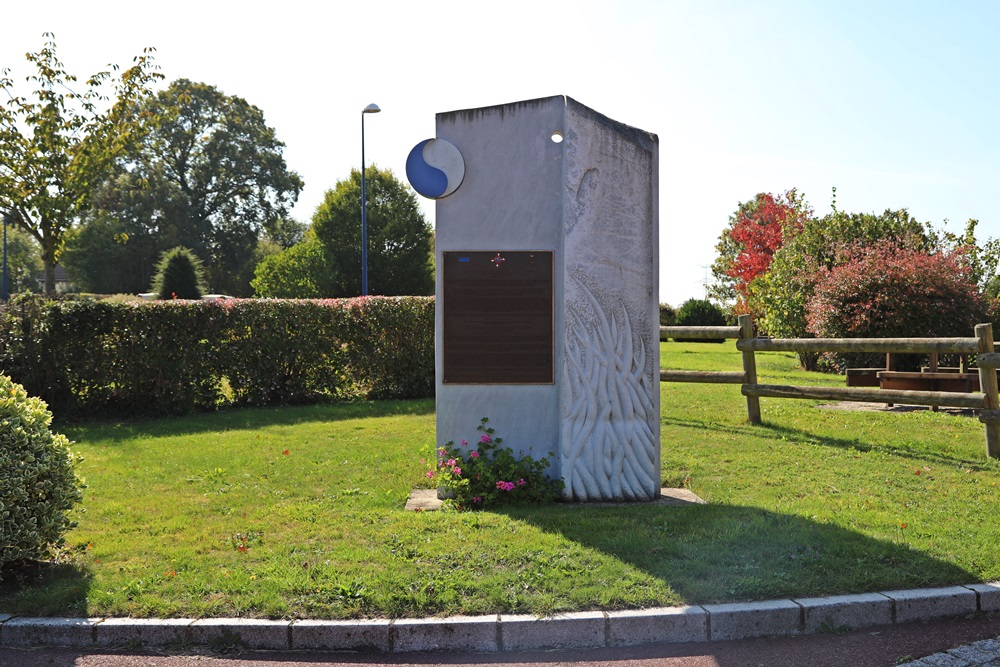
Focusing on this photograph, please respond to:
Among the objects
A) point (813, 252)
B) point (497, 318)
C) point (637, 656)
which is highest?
point (813, 252)

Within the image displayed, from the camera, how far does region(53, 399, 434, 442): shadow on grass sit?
1155cm

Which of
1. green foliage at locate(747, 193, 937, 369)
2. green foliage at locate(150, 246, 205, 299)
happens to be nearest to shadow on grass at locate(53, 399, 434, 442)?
green foliage at locate(747, 193, 937, 369)

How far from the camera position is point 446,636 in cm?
436

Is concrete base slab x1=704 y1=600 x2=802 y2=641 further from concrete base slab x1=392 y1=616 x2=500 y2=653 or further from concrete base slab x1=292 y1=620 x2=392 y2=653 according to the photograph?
concrete base slab x1=292 y1=620 x2=392 y2=653

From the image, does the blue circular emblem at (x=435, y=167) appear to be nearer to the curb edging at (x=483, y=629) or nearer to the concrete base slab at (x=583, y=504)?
the concrete base slab at (x=583, y=504)

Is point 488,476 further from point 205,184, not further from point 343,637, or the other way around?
point 205,184

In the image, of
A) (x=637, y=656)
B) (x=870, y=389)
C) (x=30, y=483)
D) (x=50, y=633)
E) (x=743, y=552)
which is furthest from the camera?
(x=870, y=389)

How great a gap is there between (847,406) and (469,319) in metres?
8.72

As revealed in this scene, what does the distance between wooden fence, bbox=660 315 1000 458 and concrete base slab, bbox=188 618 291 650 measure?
25.2 ft

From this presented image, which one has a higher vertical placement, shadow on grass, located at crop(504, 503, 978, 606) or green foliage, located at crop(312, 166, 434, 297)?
green foliage, located at crop(312, 166, 434, 297)

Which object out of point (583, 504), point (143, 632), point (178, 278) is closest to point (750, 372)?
point (583, 504)

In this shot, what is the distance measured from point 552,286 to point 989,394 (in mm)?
5494

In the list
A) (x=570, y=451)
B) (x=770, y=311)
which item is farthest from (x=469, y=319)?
(x=770, y=311)

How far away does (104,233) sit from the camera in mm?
54281
